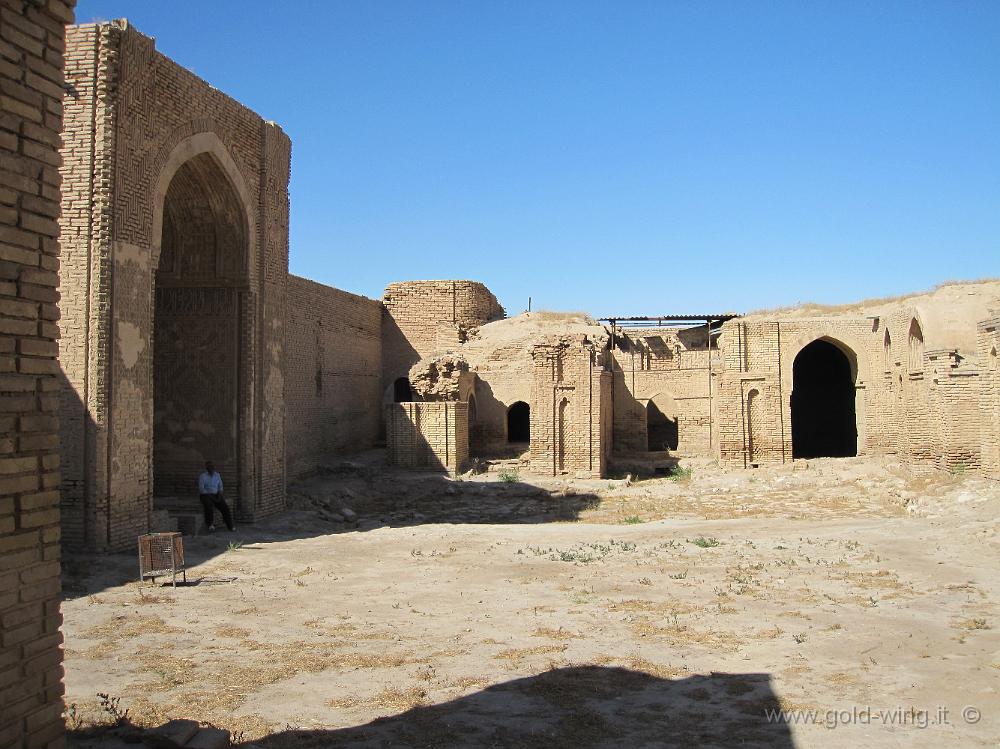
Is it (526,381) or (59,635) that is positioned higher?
(526,381)

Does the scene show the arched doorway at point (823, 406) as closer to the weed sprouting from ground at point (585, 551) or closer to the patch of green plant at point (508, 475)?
the patch of green plant at point (508, 475)

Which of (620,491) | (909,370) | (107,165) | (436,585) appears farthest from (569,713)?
(909,370)

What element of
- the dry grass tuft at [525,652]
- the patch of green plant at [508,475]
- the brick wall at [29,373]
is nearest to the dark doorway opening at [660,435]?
the patch of green plant at [508,475]

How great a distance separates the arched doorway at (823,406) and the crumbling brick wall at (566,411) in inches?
444

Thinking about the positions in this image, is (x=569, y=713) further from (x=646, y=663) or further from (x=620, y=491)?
(x=620, y=491)

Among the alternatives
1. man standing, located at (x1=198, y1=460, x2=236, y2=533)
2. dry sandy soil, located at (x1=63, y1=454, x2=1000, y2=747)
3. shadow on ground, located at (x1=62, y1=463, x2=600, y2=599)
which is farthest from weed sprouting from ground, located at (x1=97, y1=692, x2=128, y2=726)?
man standing, located at (x1=198, y1=460, x2=236, y2=533)

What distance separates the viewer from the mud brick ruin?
4.14 meters

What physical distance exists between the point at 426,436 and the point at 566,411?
13.3ft

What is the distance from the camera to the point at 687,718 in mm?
5633

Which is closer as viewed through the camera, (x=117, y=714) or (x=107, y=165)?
(x=117, y=714)

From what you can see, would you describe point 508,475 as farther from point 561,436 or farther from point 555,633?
point 555,633

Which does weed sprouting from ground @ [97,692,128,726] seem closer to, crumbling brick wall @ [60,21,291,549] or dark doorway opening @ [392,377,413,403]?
crumbling brick wall @ [60,21,291,549]

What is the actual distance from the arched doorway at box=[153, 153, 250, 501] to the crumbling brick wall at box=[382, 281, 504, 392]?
16.4 m

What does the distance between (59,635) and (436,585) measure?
633 cm
